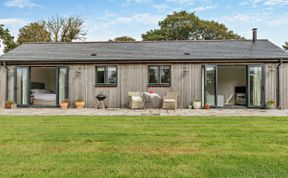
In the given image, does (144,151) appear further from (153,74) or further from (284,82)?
(284,82)

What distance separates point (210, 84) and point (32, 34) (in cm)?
2528

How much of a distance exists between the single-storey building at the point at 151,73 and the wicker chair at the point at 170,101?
388mm

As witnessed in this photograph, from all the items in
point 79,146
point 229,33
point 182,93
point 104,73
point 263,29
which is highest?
point 229,33

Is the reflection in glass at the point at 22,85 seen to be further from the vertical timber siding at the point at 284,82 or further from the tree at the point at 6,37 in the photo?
the vertical timber siding at the point at 284,82

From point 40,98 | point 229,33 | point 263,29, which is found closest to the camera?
point 40,98

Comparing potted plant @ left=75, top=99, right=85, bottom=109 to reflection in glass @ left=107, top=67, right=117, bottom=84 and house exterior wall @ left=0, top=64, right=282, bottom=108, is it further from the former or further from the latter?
reflection in glass @ left=107, top=67, right=117, bottom=84

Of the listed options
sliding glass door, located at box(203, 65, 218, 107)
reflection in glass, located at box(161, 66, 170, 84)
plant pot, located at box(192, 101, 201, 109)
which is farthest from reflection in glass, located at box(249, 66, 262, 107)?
reflection in glass, located at box(161, 66, 170, 84)

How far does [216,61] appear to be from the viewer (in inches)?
539

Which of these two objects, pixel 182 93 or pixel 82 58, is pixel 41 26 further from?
pixel 182 93

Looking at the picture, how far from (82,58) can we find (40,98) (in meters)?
3.48

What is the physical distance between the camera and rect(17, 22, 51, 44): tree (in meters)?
32.4

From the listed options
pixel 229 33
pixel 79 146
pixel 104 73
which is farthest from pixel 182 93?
pixel 229 33

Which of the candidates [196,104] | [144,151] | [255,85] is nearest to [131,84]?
[196,104]

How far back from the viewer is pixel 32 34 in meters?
→ 32.4
